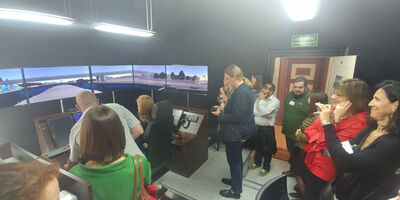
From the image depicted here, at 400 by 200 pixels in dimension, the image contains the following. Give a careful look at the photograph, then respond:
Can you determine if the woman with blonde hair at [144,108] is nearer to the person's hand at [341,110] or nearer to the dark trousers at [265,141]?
the dark trousers at [265,141]

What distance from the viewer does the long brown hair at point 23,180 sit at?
1.58ft

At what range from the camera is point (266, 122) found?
8.49ft

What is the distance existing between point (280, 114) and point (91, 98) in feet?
11.3

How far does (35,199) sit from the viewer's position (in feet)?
1.75

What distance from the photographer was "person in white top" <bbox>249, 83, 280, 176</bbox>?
2551 mm

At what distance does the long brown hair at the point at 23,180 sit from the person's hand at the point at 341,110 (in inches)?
65.6

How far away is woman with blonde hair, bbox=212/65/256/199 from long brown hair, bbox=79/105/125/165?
121 centimetres

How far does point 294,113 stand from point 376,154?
1.35 metres

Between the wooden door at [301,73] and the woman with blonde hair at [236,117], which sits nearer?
the woman with blonde hair at [236,117]

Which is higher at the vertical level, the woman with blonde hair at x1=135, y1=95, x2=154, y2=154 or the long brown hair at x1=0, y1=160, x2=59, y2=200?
the long brown hair at x1=0, y1=160, x2=59, y2=200

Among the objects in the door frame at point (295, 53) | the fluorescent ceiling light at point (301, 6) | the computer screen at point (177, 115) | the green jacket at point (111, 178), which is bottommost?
the computer screen at point (177, 115)

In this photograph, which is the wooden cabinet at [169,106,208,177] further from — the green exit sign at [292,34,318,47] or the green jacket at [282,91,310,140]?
the green exit sign at [292,34,318,47]

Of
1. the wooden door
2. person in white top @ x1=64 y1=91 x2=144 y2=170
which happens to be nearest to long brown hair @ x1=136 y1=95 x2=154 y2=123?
person in white top @ x1=64 y1=91 x2=144 y2=170

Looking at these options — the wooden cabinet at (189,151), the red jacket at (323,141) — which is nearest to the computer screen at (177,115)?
the wooden cabinet at (189,151)
